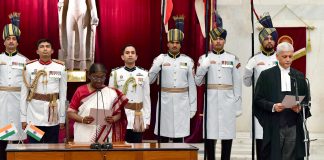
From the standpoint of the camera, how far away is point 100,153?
5246 mm

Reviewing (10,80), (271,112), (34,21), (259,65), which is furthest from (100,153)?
(34,21)

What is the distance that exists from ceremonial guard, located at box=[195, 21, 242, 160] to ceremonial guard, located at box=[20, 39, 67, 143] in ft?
5.37

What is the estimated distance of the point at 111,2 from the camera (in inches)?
401

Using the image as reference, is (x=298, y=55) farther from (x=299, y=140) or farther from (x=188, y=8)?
(x=299, y=140)

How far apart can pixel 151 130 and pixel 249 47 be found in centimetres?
196

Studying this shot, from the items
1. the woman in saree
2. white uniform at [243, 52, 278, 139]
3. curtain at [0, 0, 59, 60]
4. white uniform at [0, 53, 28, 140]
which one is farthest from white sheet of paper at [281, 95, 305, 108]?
curtain at [0, 0, 59, 60]

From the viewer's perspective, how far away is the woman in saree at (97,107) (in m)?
5.83

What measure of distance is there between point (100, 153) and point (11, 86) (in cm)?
281

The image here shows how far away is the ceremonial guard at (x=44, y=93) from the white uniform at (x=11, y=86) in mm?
418

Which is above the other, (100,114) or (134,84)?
(134,84)

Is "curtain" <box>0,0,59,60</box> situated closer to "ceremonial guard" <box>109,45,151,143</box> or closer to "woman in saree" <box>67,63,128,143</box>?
"ceremonial guard" <box>109,45,151,143</box>

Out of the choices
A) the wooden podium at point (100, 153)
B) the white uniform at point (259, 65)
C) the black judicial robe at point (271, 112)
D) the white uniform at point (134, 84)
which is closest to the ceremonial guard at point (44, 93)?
the white uniform at point (134, 84)

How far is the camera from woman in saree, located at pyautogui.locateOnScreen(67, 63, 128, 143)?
583 centimetres

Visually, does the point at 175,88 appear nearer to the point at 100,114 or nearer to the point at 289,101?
the point at 100,114
